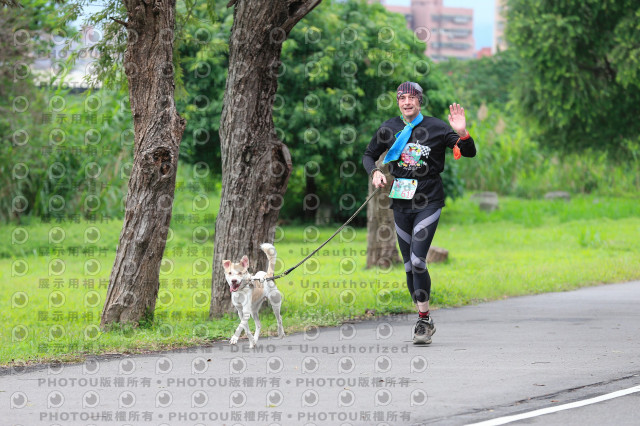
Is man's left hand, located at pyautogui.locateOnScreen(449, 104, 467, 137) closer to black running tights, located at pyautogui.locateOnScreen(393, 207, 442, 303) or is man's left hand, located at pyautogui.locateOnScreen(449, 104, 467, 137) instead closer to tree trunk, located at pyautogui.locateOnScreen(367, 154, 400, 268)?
black running tights, located at pyautogui.locateOnScreen(393, 207, 442, 303)

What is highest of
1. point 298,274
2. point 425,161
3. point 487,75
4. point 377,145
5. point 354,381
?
point 487,75

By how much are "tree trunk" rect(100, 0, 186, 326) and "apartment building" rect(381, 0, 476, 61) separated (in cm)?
12746

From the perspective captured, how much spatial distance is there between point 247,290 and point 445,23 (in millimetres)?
137538

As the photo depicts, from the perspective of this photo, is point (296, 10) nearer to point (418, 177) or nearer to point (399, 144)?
point (399, 144)

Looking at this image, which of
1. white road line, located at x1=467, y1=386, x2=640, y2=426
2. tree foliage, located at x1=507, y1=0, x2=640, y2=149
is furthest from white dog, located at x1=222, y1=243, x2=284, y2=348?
tree foliage, located at x1=507, y1=0, x2=640, y2=149

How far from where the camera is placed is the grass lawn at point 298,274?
10.2 m

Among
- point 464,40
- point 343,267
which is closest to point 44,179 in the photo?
point 343,267

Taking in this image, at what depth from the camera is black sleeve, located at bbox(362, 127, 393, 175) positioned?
9359 mm

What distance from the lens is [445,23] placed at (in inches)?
5600

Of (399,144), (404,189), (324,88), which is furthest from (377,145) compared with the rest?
(324,88)

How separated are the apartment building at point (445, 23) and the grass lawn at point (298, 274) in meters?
110

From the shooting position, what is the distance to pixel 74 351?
8805mm

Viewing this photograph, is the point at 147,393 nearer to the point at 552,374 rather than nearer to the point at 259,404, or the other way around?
the point at 259,404

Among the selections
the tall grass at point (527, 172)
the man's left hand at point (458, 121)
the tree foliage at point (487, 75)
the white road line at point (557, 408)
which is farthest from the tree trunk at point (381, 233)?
the tree foliage at point (487, 75)
